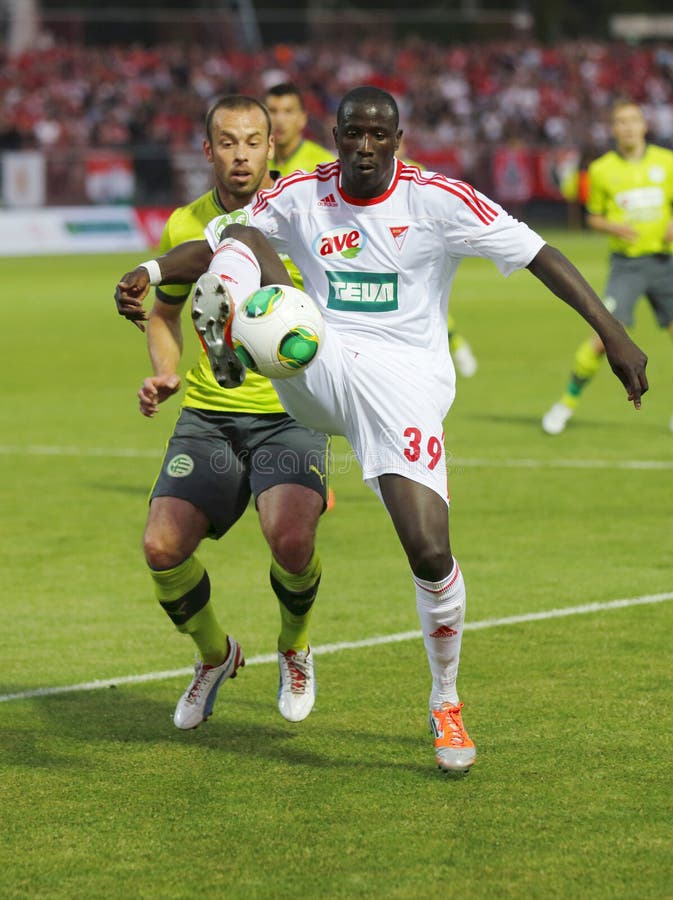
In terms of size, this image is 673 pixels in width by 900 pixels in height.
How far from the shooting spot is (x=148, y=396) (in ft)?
19.0

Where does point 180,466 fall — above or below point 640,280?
above

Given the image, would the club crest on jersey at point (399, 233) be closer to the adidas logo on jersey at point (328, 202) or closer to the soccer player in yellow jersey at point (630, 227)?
the adidas logo on jersey at point (328, 202)

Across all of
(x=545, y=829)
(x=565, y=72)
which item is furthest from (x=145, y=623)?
(x=565, y=72)

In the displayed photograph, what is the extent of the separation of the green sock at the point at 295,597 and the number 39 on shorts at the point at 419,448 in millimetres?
832

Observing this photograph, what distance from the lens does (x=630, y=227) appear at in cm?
1334

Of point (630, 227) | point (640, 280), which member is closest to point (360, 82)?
point (630, 227)

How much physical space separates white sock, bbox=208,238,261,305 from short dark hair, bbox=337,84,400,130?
0.56m

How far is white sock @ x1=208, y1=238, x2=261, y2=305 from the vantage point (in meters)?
5.08

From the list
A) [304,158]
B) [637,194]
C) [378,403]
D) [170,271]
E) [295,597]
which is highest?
[170,271]

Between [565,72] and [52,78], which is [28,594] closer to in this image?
[52,78]

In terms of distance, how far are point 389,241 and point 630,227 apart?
828cm

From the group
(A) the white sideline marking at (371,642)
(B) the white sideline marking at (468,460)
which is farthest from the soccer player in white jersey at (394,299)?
(B) the white sideline marking at (468,460)

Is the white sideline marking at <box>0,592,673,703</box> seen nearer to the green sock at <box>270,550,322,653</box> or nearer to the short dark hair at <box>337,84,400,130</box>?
the green sock at <box>270,550,322,653</box>

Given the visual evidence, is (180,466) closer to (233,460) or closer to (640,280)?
(233,460)
